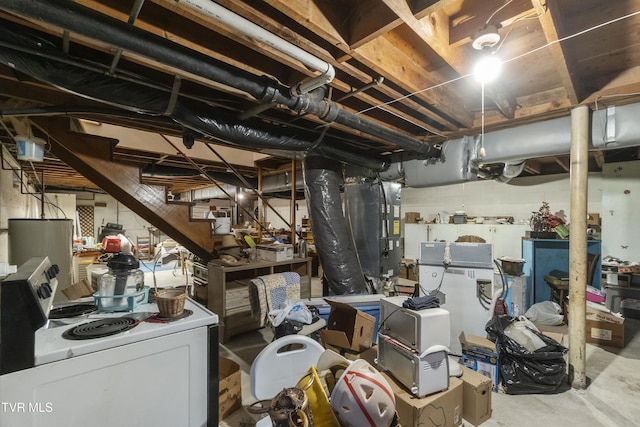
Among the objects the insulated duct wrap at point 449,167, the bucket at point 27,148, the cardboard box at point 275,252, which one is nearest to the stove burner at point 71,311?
the bucket at point 27,148

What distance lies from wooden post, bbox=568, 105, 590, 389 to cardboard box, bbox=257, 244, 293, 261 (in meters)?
2.89

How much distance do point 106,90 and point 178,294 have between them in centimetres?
126

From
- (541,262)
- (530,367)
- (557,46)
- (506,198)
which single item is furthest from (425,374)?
(506,198)

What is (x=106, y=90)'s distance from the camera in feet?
5.37

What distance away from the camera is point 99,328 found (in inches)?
43.7

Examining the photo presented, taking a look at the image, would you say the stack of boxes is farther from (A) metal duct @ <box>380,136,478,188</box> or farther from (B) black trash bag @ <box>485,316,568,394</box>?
(A) metal duct @ <box>380,136,478,188</box>

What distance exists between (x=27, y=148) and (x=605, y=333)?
19.3ft

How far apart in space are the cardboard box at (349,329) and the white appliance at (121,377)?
4.40ft

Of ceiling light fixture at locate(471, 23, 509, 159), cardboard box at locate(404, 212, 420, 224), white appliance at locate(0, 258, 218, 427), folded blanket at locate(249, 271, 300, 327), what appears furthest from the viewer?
cardboard box at locate(404, 212, 420, 224)

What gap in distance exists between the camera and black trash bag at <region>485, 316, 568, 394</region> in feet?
7.57

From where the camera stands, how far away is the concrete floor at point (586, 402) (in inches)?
78.5

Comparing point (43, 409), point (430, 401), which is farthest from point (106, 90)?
point (430, 401)

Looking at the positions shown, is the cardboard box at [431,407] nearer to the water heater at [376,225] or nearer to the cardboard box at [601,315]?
the water heater at [376,225]

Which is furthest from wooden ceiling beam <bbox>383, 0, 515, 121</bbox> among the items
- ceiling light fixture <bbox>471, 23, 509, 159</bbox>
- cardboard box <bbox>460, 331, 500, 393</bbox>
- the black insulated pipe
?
cardboard box <bbox>460, 331, 500, 393</bbox>
